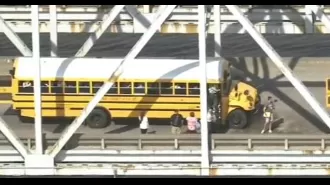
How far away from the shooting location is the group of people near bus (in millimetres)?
17625

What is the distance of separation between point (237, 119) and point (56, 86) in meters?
3.32

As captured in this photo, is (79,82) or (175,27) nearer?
(79,82)

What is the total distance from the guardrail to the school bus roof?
142 cm

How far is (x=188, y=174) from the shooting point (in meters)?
16.9

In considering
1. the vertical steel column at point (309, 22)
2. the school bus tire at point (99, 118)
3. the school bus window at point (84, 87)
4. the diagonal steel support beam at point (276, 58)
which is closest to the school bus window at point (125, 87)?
the school bus tire at point (99, 118)

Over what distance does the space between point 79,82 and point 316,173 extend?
461cm

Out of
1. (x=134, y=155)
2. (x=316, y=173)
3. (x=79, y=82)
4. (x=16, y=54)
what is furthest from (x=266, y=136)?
(x=16, y=54)

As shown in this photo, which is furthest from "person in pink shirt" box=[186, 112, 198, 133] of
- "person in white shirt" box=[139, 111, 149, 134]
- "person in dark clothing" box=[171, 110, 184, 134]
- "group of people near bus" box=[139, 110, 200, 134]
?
"person in white shirt" box=[139, 111, 149, 134]

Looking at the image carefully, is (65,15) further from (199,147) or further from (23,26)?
(199,147)

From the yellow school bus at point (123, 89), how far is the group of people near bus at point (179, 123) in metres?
0.16

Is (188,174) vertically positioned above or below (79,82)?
below

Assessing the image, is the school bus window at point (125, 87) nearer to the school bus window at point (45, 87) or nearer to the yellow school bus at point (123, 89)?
the yellow school bus at point (123, 89)
